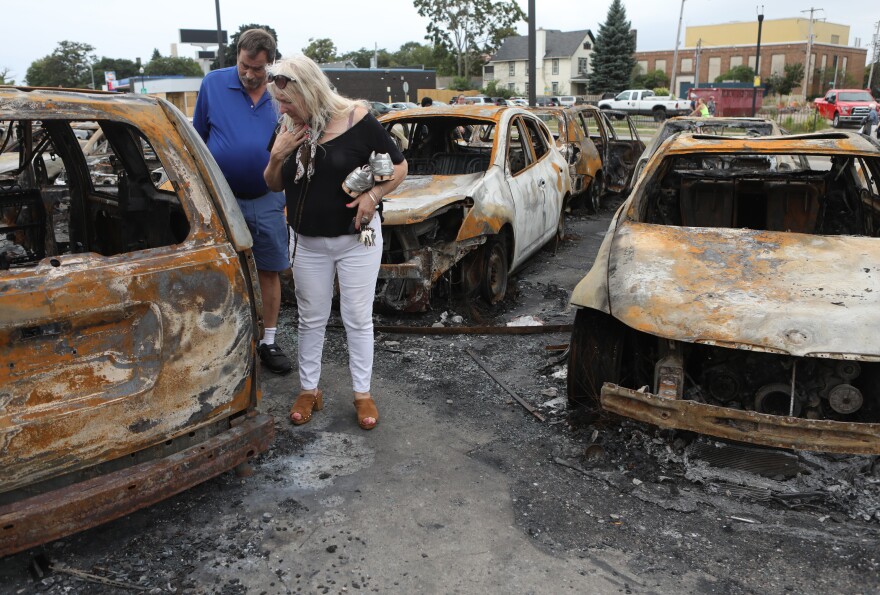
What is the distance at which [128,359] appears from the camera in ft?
8.69

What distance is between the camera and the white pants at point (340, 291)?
A: 373cm

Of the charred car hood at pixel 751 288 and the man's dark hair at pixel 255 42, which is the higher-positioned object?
the man's dark hair at pixel 255 42

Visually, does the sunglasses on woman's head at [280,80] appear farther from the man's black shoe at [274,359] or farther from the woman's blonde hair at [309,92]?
the man's black shoe at [274,359]

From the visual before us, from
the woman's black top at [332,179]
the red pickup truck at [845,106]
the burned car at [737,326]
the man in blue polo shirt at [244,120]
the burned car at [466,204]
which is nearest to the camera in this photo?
the burned car at [737,326]

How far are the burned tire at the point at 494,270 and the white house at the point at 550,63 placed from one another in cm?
7572

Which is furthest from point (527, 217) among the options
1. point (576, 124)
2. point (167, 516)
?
point (576, 124)

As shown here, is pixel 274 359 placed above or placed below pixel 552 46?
below

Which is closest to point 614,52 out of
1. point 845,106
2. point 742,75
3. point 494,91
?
point 742,75

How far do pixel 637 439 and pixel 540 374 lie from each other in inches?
45.3

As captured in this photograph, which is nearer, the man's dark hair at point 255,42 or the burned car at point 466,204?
the man's dark hair at point 255,42

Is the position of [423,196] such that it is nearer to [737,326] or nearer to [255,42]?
[255,42]

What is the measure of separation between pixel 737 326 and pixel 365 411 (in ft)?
6.48

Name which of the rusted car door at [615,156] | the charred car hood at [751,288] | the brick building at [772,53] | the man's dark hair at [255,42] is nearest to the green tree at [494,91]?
the brick building at [772,53]

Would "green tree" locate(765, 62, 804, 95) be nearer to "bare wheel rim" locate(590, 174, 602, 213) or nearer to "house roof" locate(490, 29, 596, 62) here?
"house roof" locate(490, 29, 596, 62)
